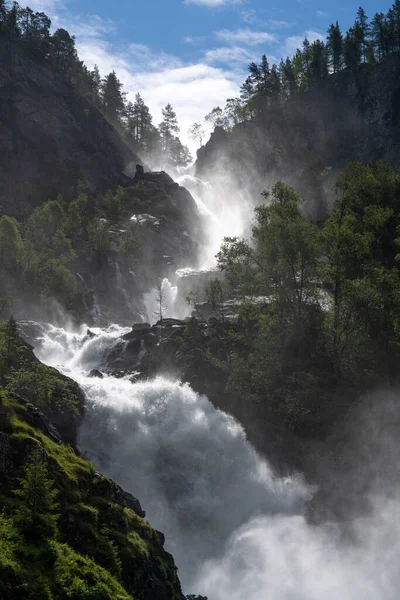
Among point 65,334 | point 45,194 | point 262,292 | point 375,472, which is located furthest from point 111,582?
point 45,194

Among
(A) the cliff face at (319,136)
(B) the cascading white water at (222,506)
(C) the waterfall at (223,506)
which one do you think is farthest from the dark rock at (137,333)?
(A) the cliff face at (319,136)

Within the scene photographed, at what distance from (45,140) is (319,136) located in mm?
51199

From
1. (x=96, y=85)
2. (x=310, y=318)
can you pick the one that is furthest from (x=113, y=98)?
(x=310, y=318)

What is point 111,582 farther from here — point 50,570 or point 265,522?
point 265,522

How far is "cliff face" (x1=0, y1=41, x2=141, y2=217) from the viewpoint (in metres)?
87.8

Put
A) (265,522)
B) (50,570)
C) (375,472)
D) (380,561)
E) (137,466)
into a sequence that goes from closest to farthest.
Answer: (50,570) < (380,561) < (265,522) < (137,466) < (375,472)

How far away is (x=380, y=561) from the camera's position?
29875mm

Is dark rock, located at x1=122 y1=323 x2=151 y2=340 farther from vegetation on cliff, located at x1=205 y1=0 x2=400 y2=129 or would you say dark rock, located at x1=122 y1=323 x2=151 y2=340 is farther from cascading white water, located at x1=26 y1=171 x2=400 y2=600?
vegetation on cliff, located at x1=205 y1=0 x2=400 y2=129

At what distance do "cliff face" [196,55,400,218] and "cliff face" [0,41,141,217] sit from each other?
24.5m

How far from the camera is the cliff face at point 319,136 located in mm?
93812

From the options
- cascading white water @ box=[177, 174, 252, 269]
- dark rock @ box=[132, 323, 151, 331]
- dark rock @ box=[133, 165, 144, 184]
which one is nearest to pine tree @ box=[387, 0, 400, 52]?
cascading white water @ box=[177, 174, 252, 269]

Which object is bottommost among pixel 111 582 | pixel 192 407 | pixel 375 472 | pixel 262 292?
pixel 111 582

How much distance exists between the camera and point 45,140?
9262 centimetres

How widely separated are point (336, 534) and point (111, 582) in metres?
20.0
